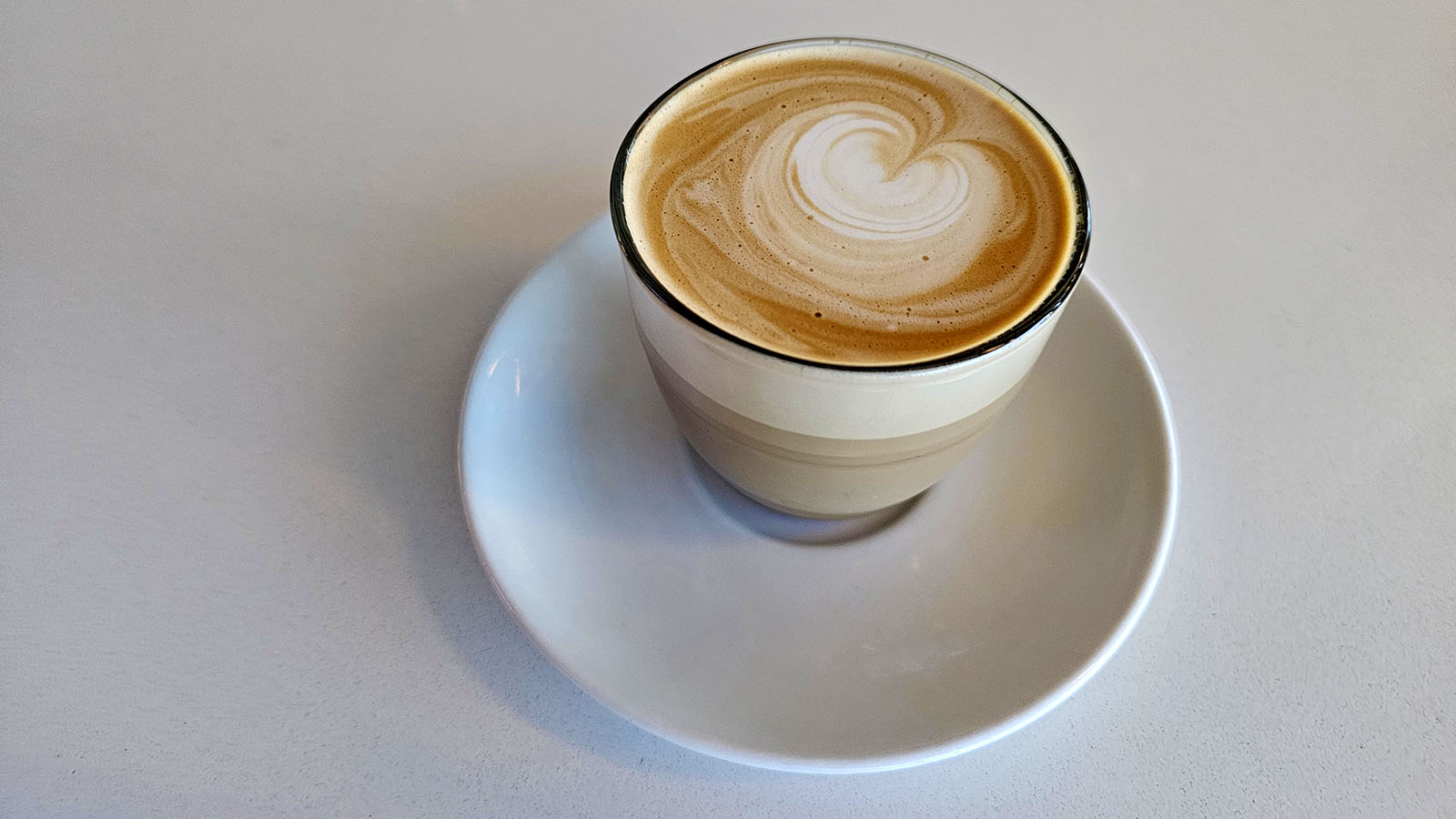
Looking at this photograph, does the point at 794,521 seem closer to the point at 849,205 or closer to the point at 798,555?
the point at 798,555

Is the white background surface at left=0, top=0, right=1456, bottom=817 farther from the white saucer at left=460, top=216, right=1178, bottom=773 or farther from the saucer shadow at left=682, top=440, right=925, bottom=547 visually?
the saucer shadow at left=682, top=440, right=925, bottom=547

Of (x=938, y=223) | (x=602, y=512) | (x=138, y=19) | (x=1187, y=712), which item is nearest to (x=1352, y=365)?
(x=1187, y=712)

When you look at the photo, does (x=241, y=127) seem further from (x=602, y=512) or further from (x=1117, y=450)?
(x=1117, y=450)

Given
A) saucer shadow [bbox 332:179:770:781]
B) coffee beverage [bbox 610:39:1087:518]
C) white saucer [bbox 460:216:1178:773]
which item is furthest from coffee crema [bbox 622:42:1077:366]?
saucer shadow [bbox 332:179:770:781]

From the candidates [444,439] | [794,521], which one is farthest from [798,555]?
[444,439]

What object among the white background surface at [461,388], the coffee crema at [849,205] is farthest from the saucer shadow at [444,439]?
the coffee crema at [849,205]

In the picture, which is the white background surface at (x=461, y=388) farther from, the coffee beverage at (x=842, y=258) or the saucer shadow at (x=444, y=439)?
the coffee beverage at (x=842, y=258)
